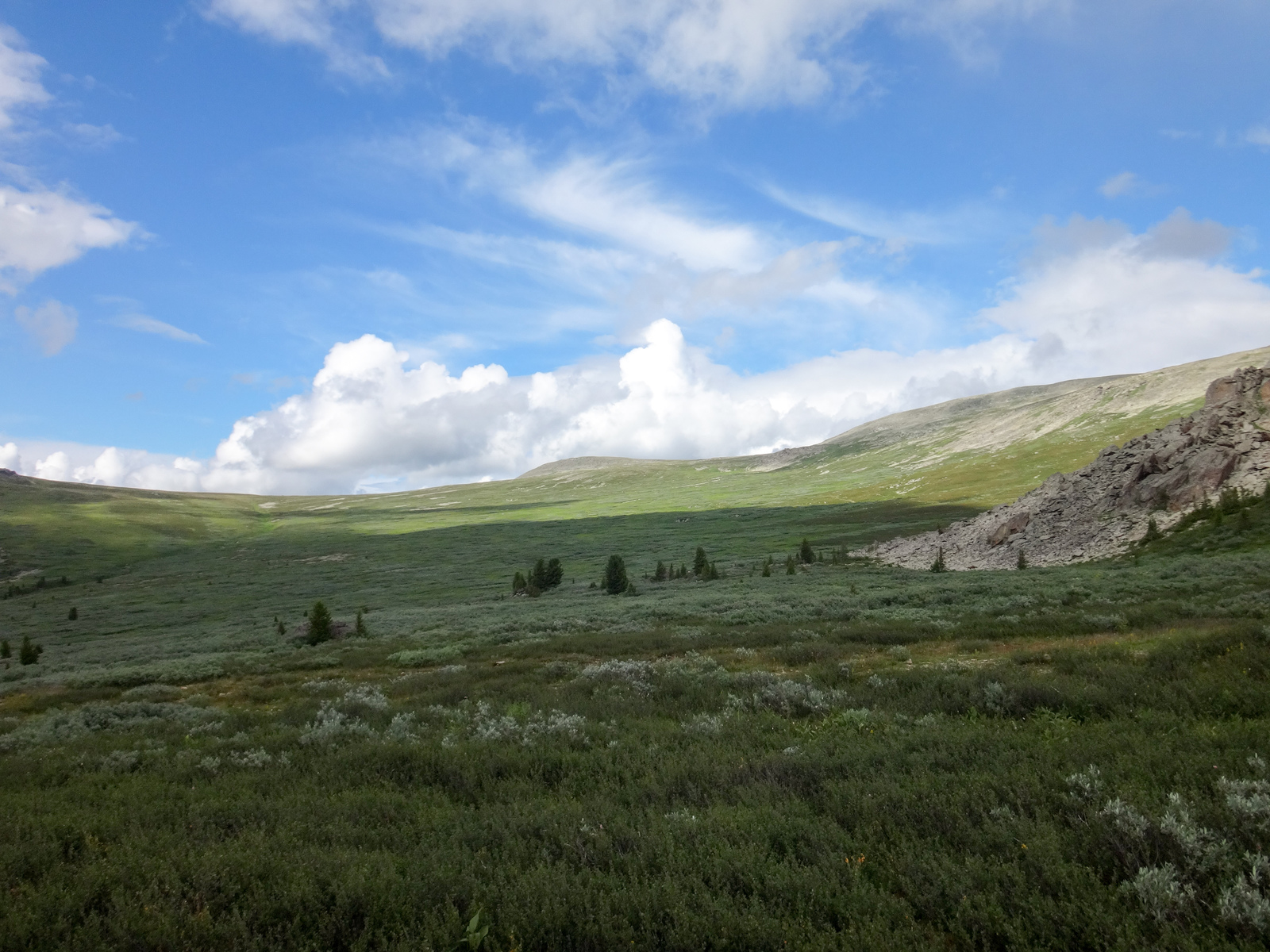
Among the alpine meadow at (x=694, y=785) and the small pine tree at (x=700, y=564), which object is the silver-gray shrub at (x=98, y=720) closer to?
the alpine meadow at (x=694, y=785)

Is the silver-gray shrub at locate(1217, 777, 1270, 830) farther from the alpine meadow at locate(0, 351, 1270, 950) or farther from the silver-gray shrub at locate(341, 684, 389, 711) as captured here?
the silver-gray shrub at locate(341, 684, 389, 711)

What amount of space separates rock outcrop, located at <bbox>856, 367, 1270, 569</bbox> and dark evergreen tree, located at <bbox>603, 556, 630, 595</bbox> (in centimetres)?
2433

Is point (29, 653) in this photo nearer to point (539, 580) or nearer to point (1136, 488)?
point (539, 580)

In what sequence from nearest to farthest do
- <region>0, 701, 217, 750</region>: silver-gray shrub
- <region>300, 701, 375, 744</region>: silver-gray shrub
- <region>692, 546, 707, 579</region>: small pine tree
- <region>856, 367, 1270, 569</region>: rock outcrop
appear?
1. <region>300, 701, 375, 744</region>: silver-gray shrub
2. <region>0, 701, 217, 750</region>: silver-gray shrub
3. <region>856, 367, 1270, 569</region>: rock outcrop
4. <region>692, 546, 707, 579</region>: small pine tree

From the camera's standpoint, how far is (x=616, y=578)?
152 feet

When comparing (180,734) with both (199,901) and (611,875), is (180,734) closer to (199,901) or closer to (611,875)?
(199,901)

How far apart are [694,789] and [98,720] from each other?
625 inches

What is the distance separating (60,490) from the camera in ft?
594

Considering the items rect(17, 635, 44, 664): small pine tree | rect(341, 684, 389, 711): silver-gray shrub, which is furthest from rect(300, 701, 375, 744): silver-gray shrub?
rect(17, 635, 44, 664): small pine tree

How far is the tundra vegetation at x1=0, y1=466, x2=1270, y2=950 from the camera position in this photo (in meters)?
4.93

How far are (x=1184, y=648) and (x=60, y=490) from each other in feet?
815

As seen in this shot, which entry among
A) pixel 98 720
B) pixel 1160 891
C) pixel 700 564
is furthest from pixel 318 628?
pixel 1160 891

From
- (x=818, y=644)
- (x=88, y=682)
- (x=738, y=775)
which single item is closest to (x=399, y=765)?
(x=738, y=775)

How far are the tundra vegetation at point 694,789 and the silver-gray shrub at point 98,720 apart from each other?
4.8 inches
